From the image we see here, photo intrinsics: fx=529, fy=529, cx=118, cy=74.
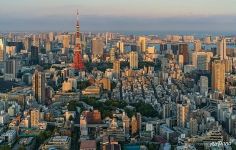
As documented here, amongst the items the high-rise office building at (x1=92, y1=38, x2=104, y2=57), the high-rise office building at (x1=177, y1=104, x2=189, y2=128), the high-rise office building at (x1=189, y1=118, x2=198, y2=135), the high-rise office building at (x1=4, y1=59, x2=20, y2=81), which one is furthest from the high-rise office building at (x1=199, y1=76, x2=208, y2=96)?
the high-rise office building at (x1=92, y1=38, x2=104, y2=57)

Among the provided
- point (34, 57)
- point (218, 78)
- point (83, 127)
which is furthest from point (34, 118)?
point (34, 57)

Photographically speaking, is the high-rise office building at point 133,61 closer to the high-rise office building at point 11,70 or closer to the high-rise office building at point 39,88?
the high-rise office building at point 11,70

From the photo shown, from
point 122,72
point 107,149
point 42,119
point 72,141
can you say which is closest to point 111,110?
point 42,119

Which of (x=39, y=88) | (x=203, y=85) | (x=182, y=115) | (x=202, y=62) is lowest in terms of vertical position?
(x=182, y=115)

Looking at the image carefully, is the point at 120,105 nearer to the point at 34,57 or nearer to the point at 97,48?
the point at 34,57

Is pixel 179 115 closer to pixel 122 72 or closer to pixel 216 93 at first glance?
pixel 216 93

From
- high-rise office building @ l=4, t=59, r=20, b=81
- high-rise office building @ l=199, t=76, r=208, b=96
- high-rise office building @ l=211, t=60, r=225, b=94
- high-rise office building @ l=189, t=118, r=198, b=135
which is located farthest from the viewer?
high-rise office building @ l=4, t=59, r=20, b=81

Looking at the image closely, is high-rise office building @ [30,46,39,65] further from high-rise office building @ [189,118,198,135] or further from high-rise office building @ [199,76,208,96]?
high-rise office building @ [189,118,198,135]

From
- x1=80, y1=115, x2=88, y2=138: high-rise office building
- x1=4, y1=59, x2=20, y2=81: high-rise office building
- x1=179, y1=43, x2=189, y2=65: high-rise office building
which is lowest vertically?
x1=80, y1=115, x2=88, y2=138: high-rise office building
